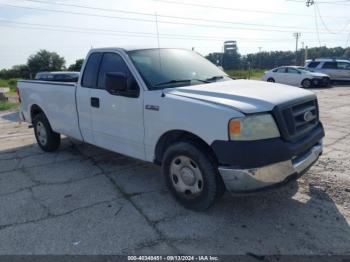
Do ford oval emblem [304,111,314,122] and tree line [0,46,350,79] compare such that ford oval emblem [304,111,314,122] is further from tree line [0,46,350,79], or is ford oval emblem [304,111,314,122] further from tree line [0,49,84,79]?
tree line [0,49,84,79]

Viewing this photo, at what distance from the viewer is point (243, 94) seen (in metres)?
3.82

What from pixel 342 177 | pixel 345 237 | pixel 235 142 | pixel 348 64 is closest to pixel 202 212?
pixel 235 142

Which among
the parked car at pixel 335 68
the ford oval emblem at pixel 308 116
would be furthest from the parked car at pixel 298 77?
the ford oval emblem at pixel 308 116

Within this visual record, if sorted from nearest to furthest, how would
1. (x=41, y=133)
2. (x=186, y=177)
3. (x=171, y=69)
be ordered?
(x=186, y=177)
(x=171, y=69)
(x=41, y=133)

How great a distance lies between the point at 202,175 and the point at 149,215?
801mm

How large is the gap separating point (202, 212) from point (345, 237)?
1.46 metres

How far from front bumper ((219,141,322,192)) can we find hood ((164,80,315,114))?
1.89 feet

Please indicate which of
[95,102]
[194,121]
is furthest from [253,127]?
[95,102]

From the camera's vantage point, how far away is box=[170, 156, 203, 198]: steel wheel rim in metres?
3.92

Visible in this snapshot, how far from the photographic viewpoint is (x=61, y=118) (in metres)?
6.14

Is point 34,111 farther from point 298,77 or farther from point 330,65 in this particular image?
point 330,65

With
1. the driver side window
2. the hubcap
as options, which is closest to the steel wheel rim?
the hubcap

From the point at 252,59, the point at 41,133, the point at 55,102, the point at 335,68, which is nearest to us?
the point at 55,102

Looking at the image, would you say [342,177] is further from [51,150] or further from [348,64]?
[348,64]
